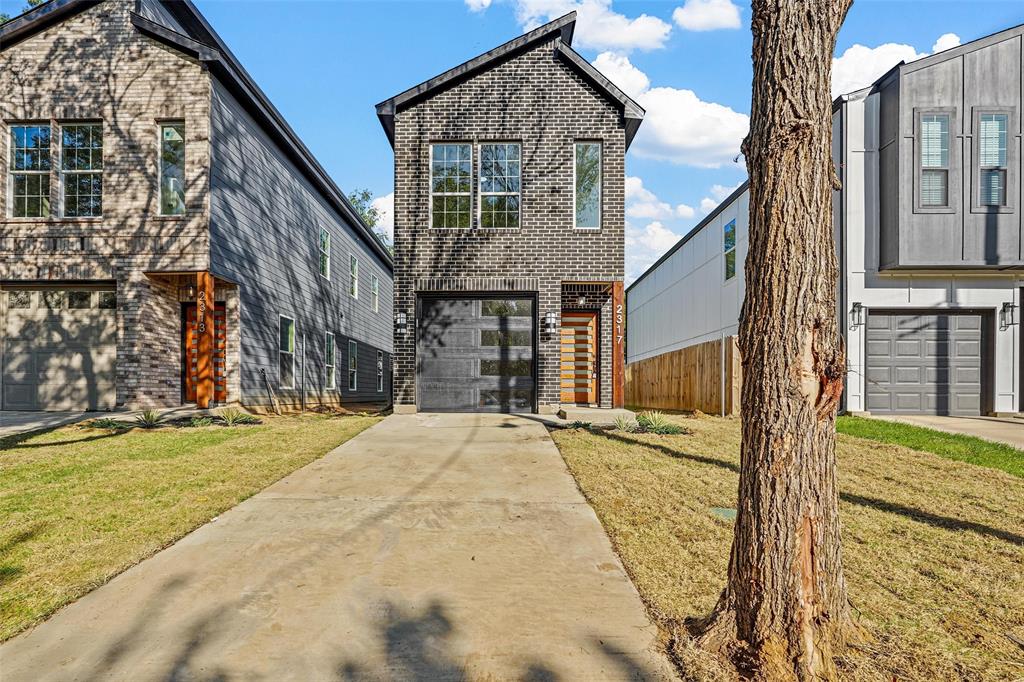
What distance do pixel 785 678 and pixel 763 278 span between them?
1702mm

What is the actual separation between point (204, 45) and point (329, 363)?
10.1 metres

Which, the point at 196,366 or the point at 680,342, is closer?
the point at 196,366

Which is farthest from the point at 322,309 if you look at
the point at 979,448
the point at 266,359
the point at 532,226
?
the point at 979,448

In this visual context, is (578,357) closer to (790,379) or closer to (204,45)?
(204,45)

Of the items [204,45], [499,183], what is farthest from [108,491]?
[204,45]

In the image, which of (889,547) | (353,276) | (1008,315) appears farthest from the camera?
(353,276)

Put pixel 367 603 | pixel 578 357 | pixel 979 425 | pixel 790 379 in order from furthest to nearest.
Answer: pixel 578 357 → pixel 979 425 → pixel 367 603 → pixel 790 379

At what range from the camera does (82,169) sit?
11594 mm

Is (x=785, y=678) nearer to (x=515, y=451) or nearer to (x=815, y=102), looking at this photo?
(x=815, y=102)

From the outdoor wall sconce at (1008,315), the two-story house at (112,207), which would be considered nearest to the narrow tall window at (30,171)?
the two-story house at (112,207)

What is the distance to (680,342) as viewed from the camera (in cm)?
2294

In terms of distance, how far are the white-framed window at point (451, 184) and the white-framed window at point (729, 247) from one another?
918cm

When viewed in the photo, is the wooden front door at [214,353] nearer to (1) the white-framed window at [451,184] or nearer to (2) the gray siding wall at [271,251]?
(2) the gray siding wall at [271,251]

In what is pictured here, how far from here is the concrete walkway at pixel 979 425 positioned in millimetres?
9135
